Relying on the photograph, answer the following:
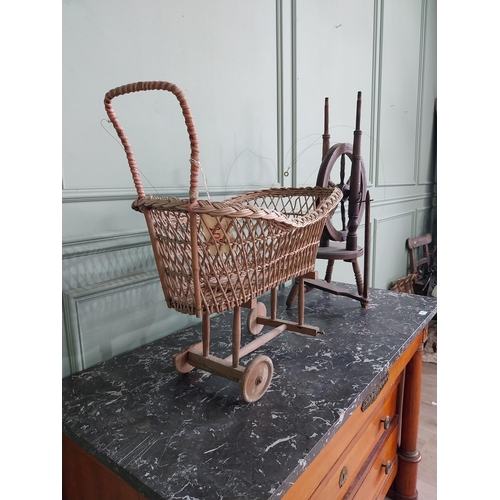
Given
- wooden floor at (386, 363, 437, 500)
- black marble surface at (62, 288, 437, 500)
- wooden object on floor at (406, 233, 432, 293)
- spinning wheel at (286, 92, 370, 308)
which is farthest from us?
wooden object on floor at (406, 233, 432, 293)

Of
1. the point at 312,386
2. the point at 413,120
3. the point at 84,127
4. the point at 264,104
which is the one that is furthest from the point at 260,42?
the point at 413,120

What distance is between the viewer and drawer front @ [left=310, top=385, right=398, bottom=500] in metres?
0.77

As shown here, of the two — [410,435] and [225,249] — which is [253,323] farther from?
[410,435]

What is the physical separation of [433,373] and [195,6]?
247 cm

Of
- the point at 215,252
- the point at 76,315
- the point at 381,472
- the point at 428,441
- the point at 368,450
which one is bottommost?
the point at 428,441

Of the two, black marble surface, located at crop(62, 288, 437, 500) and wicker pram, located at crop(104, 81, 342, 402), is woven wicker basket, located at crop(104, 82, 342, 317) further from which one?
black marble surface, located at crop(62, 288, 437, 500)

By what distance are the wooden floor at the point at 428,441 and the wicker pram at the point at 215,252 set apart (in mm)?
1235

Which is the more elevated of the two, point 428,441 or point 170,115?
point 170,115

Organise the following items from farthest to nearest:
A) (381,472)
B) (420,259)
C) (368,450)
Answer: (420,259) < (381,472) < (368,450)

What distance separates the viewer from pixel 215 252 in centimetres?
71

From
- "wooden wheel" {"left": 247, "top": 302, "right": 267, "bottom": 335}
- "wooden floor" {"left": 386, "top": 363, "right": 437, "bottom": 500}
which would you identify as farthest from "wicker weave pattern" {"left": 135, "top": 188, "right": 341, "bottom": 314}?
"wooden floor" {"left": 386, "top": 363, "right": 437, "bottom": 500}

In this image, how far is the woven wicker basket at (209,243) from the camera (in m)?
0.64

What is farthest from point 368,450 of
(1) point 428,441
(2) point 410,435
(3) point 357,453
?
(1) point 428,441

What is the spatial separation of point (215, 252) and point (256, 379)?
0.27 m
